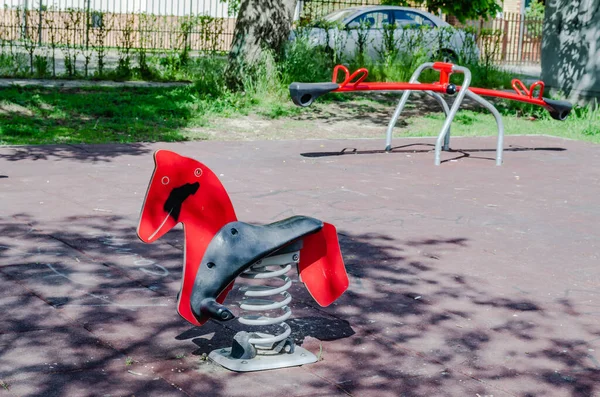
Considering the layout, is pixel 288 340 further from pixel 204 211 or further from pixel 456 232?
pixel 456 232

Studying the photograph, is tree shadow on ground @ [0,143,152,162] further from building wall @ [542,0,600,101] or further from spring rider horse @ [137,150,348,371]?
building wall @ [542,0,600,101]

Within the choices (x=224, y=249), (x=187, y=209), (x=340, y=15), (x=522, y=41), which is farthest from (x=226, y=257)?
(x=522, y=41)

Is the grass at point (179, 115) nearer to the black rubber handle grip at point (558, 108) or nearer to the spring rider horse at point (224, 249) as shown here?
the black rubber handle grip at point (558, 108)

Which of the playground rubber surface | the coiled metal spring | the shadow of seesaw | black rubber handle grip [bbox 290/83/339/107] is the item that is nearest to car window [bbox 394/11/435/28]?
the shadow of seesaw

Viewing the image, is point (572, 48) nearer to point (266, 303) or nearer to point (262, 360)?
point (266, 303)

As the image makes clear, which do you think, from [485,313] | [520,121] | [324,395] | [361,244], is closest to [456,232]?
[361,244]

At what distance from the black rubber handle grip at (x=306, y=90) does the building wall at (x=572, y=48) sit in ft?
25.6

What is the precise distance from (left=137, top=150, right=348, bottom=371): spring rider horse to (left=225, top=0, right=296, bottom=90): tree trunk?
35.6ft

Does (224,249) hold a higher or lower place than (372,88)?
lower

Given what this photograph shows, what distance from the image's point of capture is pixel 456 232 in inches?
273

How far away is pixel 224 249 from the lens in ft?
12.9

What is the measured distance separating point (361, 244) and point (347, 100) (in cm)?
934

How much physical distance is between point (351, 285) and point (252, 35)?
998 centimetres

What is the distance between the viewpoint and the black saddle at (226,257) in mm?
→ 3908
